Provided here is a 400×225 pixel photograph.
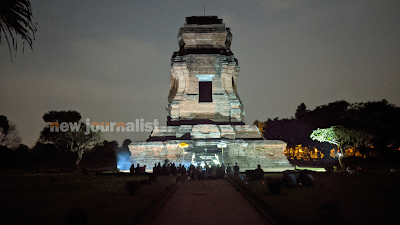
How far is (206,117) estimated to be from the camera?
3133 centimetres

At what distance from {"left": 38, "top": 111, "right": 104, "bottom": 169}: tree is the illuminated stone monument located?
16.5 m

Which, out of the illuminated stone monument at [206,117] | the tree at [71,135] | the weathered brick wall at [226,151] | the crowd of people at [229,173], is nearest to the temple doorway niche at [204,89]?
the illuminated stone monument at [206,117]

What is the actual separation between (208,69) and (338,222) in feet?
88.6

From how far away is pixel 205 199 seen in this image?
1180 centimetres

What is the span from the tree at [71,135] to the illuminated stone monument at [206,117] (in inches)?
650

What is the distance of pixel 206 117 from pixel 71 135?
2425 centimetres

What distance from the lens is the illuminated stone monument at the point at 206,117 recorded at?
1066 inches

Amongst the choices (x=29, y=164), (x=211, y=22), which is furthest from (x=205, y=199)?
(x=29, y=164)

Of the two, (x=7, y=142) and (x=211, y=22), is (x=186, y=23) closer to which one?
(x=211, y=22)

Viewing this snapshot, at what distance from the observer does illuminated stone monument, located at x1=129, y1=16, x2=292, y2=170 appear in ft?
88.8

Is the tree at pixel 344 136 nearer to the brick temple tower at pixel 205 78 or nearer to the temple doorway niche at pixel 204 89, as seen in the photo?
the brick temple tower at pixel 205 78

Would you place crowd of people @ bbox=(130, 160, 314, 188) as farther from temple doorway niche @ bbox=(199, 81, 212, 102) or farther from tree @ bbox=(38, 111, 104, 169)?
tree @ bbox=(38, 111, 104, 169)

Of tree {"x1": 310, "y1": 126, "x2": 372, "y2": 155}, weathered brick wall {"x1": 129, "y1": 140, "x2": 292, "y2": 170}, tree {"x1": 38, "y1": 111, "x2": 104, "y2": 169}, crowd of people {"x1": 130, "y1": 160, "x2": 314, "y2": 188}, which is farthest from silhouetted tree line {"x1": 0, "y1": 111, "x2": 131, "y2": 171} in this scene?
tree {"x1": 310, "y1": 126, "x2": 372, "y2": 155}

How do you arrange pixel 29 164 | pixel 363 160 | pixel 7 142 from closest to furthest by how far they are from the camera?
pixel 363 160, pixel 29 164, pixel 7 142
